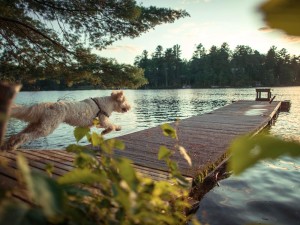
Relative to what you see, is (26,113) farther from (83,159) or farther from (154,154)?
(83,159)

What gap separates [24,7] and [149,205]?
9.07 metres

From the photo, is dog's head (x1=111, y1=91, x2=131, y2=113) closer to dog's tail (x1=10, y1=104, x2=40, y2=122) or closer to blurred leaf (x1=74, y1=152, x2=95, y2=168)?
dog's tail (x1=10, y1=104, x2=40, y2=122)

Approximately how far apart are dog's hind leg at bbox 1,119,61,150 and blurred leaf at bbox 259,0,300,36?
3866 mm

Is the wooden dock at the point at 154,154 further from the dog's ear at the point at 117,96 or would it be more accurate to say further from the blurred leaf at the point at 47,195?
the blurred leaf at the point at 47,195

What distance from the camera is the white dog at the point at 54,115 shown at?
369 centimetres

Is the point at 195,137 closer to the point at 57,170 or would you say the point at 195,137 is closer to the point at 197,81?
the point at 57,170

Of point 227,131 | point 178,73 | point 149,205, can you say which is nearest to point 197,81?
point 178,73

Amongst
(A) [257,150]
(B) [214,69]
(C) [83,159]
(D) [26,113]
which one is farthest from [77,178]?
(B) [214,69]

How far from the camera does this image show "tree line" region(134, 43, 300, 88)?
9769 cm

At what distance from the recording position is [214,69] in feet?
353

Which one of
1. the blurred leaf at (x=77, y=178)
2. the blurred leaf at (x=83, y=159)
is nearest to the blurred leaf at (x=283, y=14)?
the blurred leaf at (x=77, y=178)

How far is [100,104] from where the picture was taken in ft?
16.1

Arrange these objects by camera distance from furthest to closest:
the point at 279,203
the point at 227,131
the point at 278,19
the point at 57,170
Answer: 1. the point at 227,131
2. the point at 279,203
3. the point at 57,170
4. the point at 278,19

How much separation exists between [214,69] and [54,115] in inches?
4310
